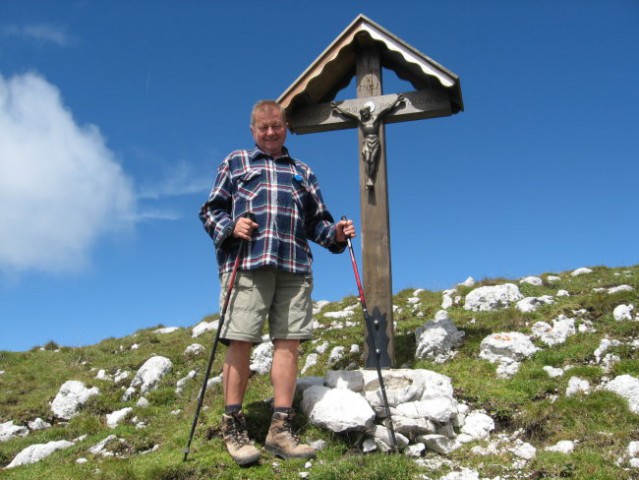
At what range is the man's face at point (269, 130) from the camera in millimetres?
5438

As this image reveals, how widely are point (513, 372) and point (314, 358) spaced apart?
2.97 m

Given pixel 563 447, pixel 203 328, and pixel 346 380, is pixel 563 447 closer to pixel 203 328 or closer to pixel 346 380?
pixel 346 380

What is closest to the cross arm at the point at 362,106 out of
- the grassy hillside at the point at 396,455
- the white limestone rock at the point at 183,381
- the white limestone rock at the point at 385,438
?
the grassy hillside at the point at 396,455

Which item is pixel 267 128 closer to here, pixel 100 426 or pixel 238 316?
pixel 238 316

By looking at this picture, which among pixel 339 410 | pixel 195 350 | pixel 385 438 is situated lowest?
Answer: pixel 385 438

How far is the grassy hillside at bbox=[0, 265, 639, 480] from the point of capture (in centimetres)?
470

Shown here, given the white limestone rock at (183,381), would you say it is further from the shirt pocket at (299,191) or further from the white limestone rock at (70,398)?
the shirt pocket at (299,191)

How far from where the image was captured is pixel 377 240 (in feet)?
23.5

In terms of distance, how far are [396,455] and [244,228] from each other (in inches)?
92.5

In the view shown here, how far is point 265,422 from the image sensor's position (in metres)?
5.61

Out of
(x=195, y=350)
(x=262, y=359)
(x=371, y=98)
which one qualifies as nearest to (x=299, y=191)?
(x=371, y=98)

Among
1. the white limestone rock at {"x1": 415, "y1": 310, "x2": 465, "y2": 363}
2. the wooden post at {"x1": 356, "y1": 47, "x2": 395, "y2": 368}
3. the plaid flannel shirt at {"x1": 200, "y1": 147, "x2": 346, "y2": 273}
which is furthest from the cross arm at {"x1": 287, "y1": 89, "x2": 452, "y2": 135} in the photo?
the white limestone rock at {"x1": 415, "y1": 310, "x2": 465, "y2": 363}

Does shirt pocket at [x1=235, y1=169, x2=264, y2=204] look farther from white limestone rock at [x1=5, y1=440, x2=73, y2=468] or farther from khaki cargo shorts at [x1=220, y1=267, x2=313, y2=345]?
white limestone rock at [x1=5, y1=440, x2=73, y2=468]

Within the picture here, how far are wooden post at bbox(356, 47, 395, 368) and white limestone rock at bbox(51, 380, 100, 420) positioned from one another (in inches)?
201
